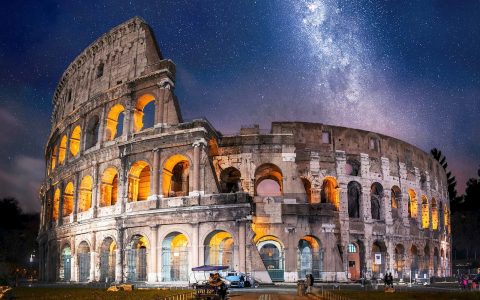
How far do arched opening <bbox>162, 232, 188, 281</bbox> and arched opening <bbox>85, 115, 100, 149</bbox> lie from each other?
10790 millimetres

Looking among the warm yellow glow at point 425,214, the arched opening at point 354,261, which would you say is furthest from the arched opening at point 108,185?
the warm yellow glow at point 425,214

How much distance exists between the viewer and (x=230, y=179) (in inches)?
1394

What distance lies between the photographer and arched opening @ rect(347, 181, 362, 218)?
3762 centimetres

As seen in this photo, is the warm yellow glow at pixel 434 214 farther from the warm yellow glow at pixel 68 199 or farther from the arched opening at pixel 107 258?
the warm yellow glow at pixel 68 199

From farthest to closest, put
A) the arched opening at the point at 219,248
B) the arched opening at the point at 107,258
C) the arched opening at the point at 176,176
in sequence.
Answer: the arched opening at the point at 107,258
the arched opening at the point at 176,176
the arched opening at the point at 219,248

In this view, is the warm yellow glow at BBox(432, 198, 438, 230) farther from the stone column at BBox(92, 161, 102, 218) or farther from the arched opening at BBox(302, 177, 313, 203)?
the stone column at BBox(92, 161, 102, 218)

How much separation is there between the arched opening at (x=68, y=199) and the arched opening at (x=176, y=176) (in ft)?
30.1

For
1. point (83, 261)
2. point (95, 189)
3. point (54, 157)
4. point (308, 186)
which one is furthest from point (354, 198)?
point (54, 157)

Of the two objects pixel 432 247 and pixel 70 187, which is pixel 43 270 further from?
pixel 432 247

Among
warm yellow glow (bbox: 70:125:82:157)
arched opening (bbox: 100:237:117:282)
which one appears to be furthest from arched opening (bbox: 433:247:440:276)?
warm yellow glow (bbox: 70:125:82:157)

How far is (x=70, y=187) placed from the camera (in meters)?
38.8

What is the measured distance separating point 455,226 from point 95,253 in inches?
1671

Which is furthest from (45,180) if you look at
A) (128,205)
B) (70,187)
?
(128,205)

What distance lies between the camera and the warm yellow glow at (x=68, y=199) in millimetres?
38500
